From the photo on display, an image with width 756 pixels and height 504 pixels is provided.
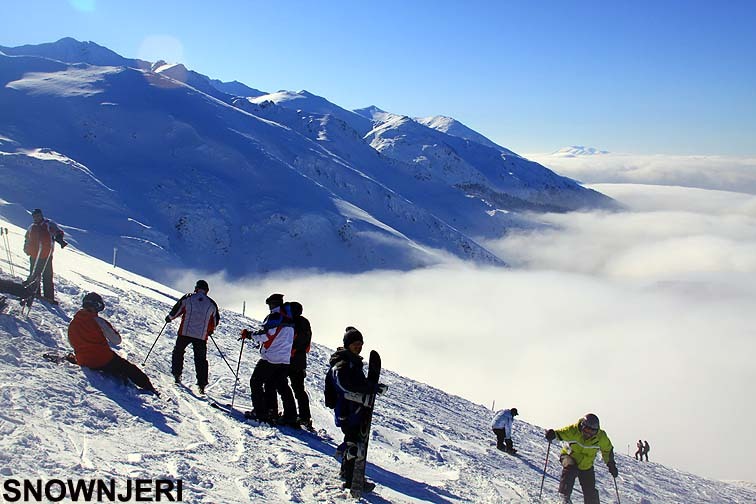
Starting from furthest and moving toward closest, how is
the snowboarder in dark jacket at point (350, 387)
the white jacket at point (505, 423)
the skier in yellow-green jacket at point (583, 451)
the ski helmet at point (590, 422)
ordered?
the white jacket at point (505, 423)
the skier in yellow-green jacket at point (583, 451)
the ski helmet at point (590, 422)
the snowboarder in dark jacket at point (350, 387)

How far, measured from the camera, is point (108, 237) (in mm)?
57500

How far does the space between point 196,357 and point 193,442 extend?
2985 mm

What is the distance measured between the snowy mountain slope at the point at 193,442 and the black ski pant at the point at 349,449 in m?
0.22

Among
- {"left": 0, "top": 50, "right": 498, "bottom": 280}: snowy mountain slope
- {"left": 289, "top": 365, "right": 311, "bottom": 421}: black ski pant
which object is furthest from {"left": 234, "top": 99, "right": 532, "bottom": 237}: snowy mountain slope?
{"left": 289, "top": 365, "right": 311, "bottom": 421}: black ski pant

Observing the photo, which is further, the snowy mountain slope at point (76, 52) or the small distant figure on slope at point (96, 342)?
the snowy mountain slope at point (76, 52)

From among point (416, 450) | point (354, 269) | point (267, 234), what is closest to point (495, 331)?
point (354, 269)

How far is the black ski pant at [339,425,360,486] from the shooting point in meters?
6.74

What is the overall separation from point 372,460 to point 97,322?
196 inches

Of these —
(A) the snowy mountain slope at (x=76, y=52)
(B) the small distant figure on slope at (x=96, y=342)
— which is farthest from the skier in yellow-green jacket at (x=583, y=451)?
(A) the snowy mountain slope at (x=76, y=52)

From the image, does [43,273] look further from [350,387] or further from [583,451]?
[583,451]

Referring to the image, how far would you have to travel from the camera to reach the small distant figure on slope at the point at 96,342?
28.9 feet

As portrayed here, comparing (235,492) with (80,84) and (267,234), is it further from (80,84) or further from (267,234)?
(80,84)

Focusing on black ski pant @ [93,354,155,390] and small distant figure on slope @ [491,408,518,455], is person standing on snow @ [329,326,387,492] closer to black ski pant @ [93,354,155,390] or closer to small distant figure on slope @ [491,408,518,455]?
black ski pant @ [93,354,155,390]

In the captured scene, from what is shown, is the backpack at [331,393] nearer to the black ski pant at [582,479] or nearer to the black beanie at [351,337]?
the black beanie at [351,337]
